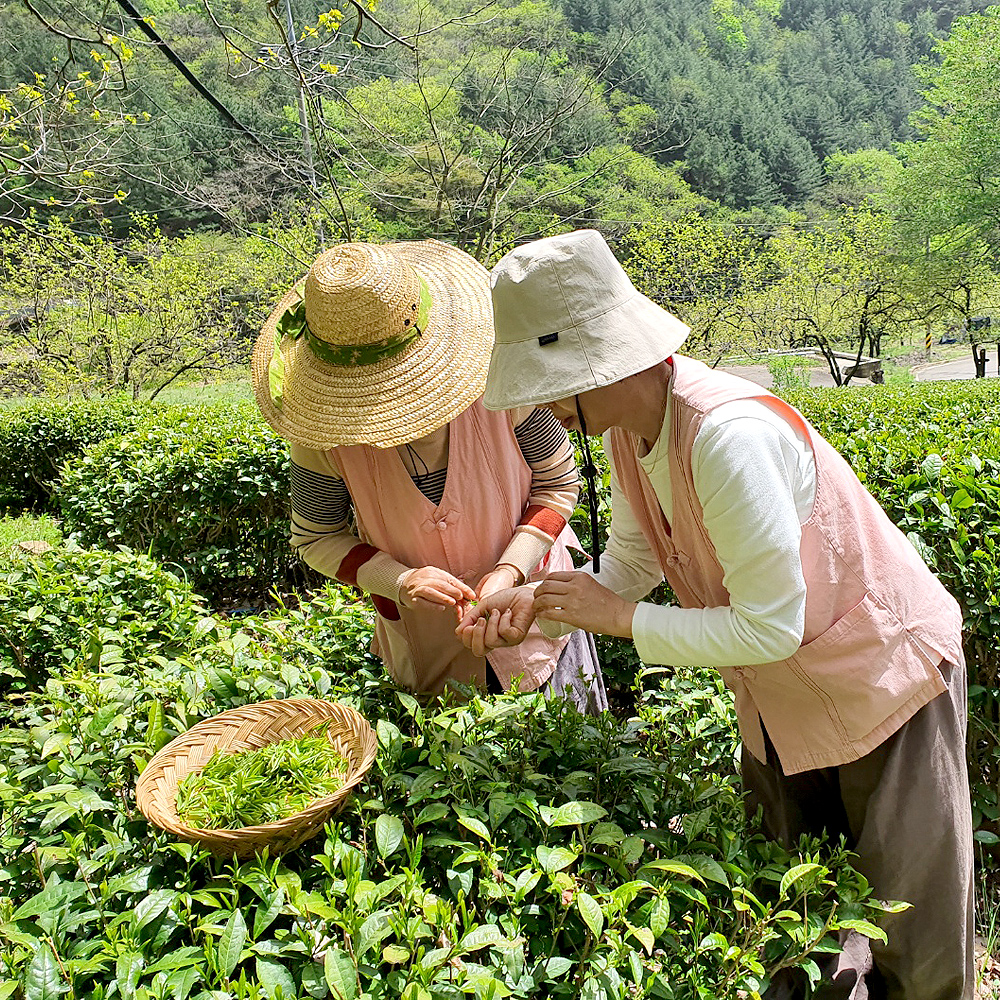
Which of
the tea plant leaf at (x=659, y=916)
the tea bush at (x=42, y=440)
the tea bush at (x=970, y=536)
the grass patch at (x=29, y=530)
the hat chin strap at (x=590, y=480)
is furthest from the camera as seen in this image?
the tea bush at (x=42, y=440)

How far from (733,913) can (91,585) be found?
2634 millimetres

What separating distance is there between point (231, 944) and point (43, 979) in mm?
243

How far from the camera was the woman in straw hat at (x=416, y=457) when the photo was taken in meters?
1.86

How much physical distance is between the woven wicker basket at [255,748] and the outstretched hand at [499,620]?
0.33 m

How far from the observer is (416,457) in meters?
2.05

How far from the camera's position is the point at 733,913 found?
126 centimetres

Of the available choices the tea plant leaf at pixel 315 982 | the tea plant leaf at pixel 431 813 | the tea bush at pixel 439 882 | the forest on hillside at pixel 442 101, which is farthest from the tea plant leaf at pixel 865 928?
the forest on hillside at pixel 442 101

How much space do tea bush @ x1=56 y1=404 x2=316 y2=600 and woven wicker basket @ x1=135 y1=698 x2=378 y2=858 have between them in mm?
3641

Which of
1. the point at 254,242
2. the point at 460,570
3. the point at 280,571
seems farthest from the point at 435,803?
the point at 254,242

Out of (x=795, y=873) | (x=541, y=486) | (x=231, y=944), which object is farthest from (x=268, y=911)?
(x=541, y=486)

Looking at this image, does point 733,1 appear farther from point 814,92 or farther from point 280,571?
point 280,571

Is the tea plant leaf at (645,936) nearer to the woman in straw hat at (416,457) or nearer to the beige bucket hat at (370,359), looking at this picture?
the woman in straw hat at (416,457)

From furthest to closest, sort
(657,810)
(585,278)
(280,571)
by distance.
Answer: (280,571), (657,810), (585,278)

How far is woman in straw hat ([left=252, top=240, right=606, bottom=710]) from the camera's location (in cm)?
186
